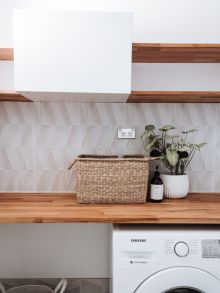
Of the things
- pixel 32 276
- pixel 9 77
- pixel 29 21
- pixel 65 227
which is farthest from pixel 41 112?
pixel 32 276

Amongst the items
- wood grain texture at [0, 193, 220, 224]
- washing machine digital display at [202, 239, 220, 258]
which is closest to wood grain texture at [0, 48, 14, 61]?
wood grain texture at [0, 193, 220, 224]

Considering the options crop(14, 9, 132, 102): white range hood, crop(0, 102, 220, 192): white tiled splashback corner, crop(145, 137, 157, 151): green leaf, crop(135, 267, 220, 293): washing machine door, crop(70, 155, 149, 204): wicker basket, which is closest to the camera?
crop(135, 267, 220, 293): washing machine door

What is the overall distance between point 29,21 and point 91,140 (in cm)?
87

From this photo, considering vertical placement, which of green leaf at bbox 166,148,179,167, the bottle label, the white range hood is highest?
the white range hood

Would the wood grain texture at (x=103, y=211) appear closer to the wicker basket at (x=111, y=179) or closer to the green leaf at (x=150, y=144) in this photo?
the wicker basket at (x=111, y=179)

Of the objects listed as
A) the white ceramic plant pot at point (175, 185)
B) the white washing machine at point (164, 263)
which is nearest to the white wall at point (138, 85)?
the white ceramic plant pot at point (175, 185)

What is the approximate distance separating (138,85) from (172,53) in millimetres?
328

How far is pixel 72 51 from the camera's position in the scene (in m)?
1.62

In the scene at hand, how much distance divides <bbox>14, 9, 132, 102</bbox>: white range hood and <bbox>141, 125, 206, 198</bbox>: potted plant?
436 mm

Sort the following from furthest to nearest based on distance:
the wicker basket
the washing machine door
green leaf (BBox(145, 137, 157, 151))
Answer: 1. green leaf (BBox(145, 137, 157, 151))
2. the wicker basket
3. the washing machine door

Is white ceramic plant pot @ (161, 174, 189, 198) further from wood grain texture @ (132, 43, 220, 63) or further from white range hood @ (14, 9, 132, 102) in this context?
wood grain texture @ (132, 43, 220, 63)

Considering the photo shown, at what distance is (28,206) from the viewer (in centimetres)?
171

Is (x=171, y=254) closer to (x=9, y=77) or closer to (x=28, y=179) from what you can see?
(x=28, y=179)

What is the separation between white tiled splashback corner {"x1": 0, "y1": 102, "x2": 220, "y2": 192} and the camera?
6.85 feet
